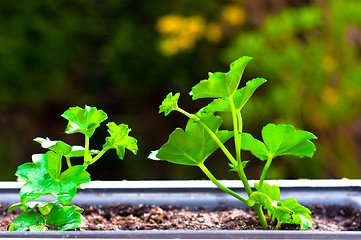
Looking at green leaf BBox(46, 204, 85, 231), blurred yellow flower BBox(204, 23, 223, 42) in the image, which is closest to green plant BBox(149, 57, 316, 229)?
green leaf BBox(46, 204, 85, 231)

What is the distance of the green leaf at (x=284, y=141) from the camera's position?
78 cm

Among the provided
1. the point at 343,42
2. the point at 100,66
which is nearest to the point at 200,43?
the point at 100,66

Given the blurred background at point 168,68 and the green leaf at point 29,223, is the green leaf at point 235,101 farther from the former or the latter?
the blurred background at point 168,68

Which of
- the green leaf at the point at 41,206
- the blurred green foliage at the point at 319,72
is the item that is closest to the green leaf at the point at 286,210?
the green leaf at the point at 41,206

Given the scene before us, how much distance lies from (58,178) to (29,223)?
5 centimetres

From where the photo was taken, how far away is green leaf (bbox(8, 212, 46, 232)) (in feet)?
2.46

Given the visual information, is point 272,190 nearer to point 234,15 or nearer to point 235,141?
point 235,141


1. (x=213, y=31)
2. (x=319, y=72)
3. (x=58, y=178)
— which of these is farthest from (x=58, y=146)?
(x=213, y=31)

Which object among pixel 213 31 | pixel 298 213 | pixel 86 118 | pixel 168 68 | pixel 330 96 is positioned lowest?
pixel 298 213

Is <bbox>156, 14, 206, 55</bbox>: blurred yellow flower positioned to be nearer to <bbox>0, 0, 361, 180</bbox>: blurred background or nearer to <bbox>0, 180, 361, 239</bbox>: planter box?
<bbox>0, 0, 361, 180</bbox>: blurred background

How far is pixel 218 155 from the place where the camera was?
3.96 meters

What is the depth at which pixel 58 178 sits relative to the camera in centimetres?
76

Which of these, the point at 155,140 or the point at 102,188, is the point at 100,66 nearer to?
the point at 155,140

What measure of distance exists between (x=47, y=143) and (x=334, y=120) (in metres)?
2.42
